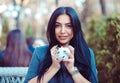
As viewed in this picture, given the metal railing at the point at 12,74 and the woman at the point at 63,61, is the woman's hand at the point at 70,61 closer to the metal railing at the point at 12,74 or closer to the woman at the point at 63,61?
the woman at the point at 63,61

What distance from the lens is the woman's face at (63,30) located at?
3496 millimetres

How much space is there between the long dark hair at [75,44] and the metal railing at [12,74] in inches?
46.9

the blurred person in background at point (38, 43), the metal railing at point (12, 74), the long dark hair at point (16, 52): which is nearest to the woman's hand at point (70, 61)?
the metal railing at point (12, 74)

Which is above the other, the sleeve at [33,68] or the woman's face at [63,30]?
the woman's face at [63,30]

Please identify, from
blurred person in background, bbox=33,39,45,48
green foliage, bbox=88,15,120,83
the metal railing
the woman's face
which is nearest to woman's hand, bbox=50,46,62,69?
the woman's face

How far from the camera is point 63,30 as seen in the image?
3.47m

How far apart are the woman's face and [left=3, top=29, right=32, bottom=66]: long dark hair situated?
9.82 feet

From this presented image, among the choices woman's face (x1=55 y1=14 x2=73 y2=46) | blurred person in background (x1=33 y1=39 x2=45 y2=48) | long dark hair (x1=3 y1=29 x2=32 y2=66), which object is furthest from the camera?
blurred person in background (x1=33 y1=39 x2=45 y2=48)

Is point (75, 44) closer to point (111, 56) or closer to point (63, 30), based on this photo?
point (63, 30)

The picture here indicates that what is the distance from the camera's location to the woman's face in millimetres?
3496

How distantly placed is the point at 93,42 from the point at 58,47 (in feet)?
17.6

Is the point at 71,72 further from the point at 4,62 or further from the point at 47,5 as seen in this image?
the point at 47,5

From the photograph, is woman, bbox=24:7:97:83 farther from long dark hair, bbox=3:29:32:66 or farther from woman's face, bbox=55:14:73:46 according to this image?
long dark hair, bbox=3:29:32:66

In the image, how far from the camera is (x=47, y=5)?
1863 inches
